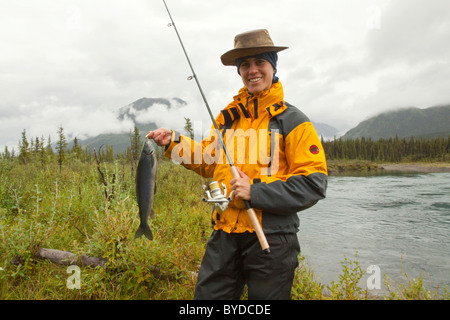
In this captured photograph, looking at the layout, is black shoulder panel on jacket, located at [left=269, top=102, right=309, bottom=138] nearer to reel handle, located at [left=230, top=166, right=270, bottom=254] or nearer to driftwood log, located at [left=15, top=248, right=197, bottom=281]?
reel handle, located at [left=230, top=166, right=270, bottom=254]

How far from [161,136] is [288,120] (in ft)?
4.26

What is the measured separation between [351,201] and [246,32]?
19271 millimetres

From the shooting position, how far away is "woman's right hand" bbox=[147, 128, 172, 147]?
3011mm

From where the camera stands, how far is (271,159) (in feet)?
8.78

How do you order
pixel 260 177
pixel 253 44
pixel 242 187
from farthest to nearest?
pixel 253 44 < pixel 260 177 < pixel 242 187

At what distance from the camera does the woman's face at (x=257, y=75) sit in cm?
286

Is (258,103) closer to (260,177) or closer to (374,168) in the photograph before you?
(260,177)

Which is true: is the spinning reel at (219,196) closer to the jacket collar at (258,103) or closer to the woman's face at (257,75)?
the jacket collar at (258,103)

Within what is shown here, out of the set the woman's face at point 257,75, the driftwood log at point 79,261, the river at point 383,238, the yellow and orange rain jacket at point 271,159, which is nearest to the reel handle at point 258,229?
the yellow and orange rain jacket at point 271,159

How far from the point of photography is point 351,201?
19.9 metres

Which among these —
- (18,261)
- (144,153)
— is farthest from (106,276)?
(144,153)

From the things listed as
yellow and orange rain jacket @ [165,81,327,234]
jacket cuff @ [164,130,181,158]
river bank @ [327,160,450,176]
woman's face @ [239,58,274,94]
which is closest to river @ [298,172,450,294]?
yellow and orange rain jacket @ [165,81,327,234]

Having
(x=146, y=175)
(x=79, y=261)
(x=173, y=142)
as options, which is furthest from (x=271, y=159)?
(x=79, y=261)
